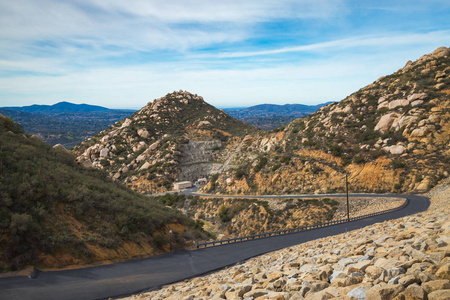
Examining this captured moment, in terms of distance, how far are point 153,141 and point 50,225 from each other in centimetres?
7700

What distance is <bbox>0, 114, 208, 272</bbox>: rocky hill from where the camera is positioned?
42.6 feet

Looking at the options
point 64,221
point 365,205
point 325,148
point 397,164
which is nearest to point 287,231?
point 365,205

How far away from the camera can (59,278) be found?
481 inches

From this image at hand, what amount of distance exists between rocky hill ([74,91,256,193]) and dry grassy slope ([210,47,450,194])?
62.5ft

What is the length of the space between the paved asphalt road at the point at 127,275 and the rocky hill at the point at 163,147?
180ft

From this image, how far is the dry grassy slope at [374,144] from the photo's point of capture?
4075 cm

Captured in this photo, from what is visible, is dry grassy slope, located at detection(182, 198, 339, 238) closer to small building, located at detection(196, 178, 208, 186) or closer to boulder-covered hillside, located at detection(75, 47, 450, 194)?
boulder-covered hillside, located at detection(75, 47, 450, 194)

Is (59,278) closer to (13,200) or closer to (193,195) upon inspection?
(13,200)

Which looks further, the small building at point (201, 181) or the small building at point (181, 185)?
the small building at point (201, 181)

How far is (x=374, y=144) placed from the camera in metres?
46.6

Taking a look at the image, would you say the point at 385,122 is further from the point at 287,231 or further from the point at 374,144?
the point at 287,231

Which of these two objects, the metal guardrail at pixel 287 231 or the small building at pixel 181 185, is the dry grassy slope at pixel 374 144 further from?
the small building at pixel 181 185

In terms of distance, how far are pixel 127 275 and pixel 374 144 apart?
45.7 meters

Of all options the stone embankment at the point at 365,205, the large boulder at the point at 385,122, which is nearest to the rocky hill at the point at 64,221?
the stone embankment at the point at 365,205
